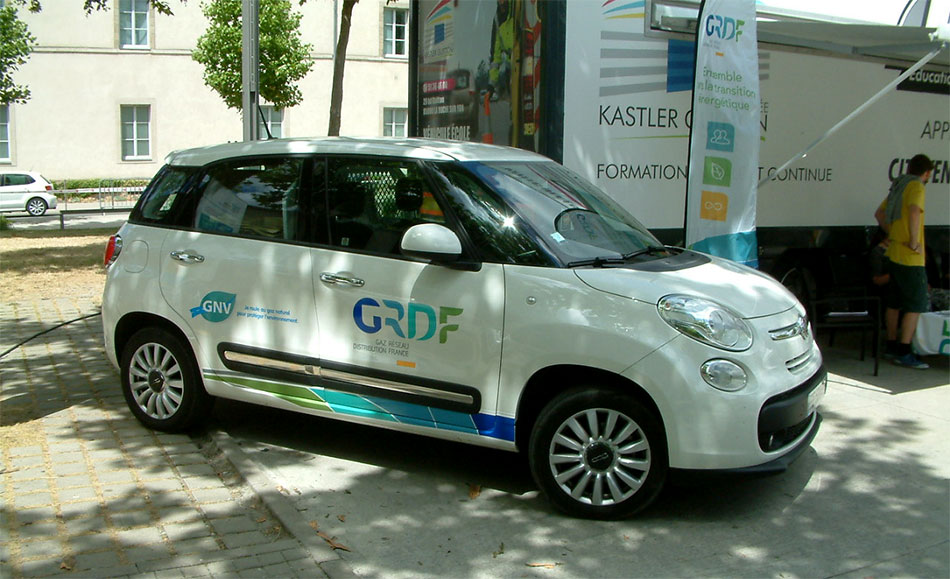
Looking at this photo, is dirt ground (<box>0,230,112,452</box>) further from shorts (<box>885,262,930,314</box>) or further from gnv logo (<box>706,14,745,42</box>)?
shorts (<box>885,262,930,314</box>)

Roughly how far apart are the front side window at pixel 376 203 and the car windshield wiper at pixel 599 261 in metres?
0.76

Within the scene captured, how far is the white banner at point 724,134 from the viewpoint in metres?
6.84

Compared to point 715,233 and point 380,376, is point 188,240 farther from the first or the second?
point 715,233

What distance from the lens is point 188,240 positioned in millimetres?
5625

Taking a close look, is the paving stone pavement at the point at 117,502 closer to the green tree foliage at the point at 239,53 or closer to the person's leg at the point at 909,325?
the person's leg at the point at 909,325

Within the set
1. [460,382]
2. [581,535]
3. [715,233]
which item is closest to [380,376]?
[460,382]

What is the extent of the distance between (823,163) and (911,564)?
5.23 metres

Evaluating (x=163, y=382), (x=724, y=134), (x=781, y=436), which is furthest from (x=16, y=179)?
(x=781, y=436)

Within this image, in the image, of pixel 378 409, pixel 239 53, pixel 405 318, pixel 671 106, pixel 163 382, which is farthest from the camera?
pixel 239 53

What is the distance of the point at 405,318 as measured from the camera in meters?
4.91

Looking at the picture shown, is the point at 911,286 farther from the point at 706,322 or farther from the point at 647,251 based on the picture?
the point at 706,322

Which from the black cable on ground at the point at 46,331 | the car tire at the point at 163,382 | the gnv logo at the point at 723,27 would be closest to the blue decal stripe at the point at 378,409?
the car tire at the point at 163,382

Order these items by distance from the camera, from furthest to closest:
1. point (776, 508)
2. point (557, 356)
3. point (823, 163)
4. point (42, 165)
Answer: point (42, 165) → point (823, 163) → point (776, 508) → point (557, 356)

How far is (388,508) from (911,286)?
5.43m
